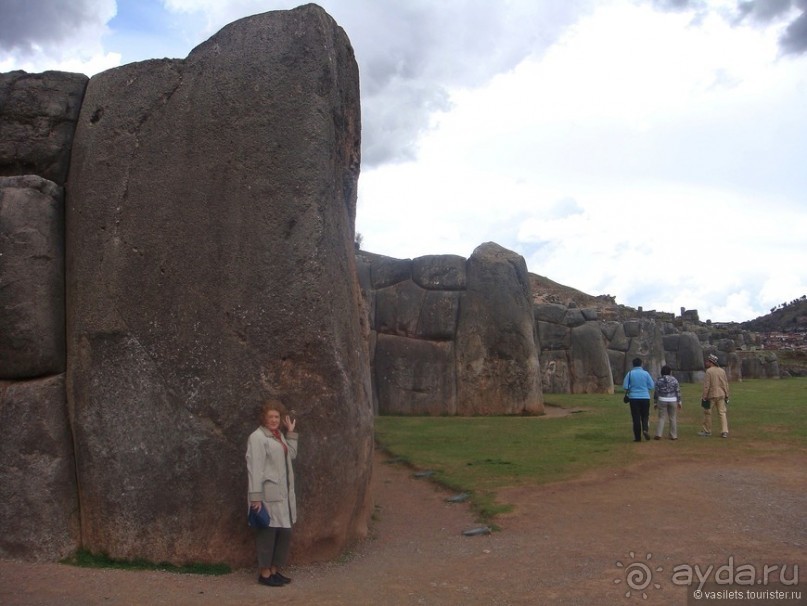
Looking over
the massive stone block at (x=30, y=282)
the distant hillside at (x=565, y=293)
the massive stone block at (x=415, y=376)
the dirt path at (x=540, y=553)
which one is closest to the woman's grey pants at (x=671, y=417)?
the dirt path at (x=540, y=553)

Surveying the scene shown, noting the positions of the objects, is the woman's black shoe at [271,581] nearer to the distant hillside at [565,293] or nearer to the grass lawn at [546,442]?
the grass lawn at [546,442]

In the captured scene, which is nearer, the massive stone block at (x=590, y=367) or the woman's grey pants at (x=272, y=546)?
the woman's grey pants at (x=272, y=546)

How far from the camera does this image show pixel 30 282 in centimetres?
797

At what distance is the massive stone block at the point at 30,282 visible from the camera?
7867mm

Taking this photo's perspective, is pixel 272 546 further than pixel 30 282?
No

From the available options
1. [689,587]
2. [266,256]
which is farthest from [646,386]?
[266,256]

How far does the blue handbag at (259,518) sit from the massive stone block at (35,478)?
Result: 6.50 ft

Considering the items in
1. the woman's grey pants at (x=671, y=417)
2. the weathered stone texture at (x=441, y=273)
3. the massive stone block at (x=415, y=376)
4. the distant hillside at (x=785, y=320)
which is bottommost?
the woman's grey pants at (x=671, y=417)

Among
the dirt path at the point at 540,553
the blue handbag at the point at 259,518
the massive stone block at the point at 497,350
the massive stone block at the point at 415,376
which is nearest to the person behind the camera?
the dirt path at the point at 540,553

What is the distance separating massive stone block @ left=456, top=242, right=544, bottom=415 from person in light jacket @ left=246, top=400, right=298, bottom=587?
1473cm

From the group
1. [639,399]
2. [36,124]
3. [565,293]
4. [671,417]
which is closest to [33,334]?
[36,124]

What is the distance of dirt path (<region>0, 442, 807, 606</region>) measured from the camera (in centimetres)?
684

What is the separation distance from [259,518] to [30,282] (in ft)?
10.9

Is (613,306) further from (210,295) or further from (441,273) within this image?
(210,295)
